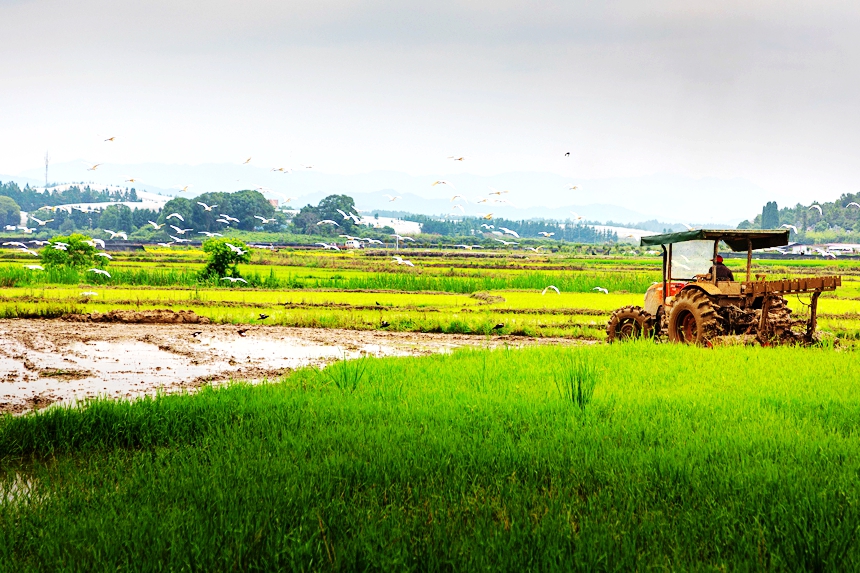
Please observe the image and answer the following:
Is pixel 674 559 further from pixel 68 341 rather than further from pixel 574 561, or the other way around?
pixel 68 341

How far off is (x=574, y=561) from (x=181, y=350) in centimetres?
1207

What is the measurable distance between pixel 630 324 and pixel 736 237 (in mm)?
2728

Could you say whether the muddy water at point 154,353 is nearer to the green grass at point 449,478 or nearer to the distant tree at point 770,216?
the green grass at point 449,478

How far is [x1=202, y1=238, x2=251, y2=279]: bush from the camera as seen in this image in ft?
109

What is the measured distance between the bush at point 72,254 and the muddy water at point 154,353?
19.3 metres

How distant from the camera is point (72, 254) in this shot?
3741 cm

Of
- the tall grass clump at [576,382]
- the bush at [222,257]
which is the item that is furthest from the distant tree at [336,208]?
the tall grass clump at [576,382]

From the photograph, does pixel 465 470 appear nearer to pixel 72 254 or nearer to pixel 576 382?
pixel 576 382

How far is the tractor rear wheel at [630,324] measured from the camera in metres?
13.7

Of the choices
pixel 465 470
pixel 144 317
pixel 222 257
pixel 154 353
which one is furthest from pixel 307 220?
pixel 465 470

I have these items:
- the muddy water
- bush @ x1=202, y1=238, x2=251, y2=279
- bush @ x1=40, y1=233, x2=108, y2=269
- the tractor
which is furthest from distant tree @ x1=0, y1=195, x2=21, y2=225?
the tractor

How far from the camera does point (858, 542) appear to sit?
159 inches

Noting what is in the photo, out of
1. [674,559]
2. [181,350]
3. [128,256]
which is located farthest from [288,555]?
[128,256]

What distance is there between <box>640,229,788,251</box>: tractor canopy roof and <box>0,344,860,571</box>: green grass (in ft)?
11.6
